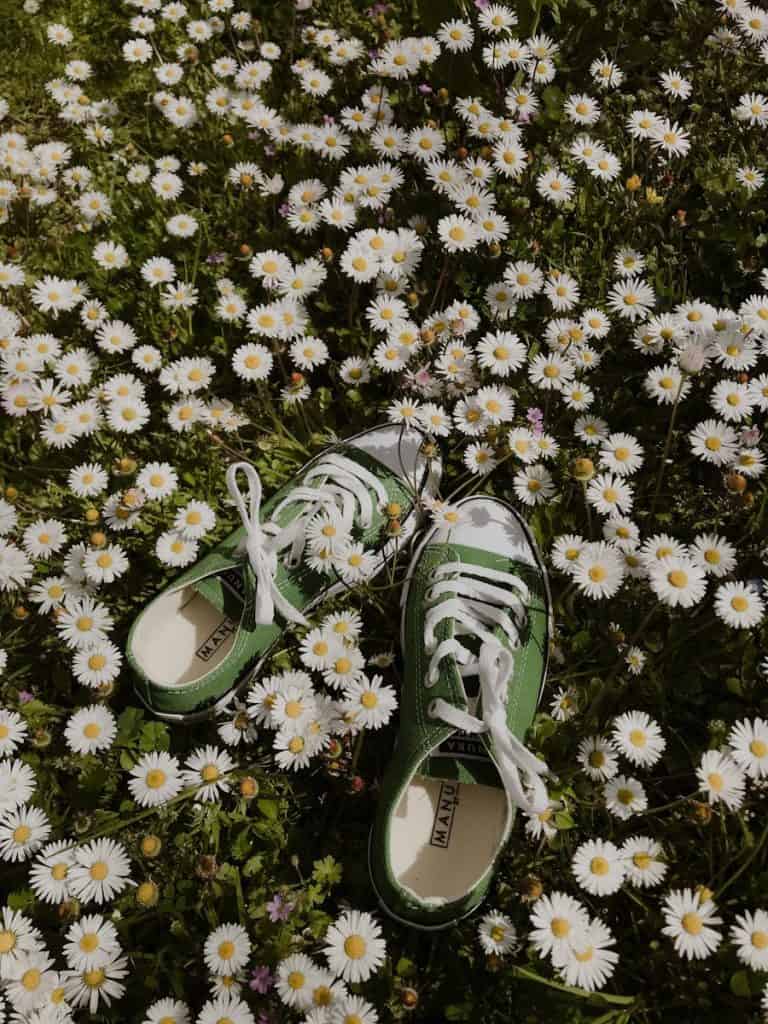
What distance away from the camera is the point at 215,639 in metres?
1.94

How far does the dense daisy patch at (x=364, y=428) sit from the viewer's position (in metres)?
1.63

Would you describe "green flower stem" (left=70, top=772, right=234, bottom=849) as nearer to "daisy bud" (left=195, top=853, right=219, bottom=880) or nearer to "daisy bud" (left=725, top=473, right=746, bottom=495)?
"daisy bud" (left=195, top=853, right=219, bottom=880)

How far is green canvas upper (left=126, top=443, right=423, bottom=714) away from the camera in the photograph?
1.81 m

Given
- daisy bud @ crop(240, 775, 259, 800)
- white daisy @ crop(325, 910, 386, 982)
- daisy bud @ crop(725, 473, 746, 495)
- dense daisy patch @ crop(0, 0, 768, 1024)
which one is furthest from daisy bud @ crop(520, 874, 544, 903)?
daisy bud @ crop(725, 473, 746, 495)

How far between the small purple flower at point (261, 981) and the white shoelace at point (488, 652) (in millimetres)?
615

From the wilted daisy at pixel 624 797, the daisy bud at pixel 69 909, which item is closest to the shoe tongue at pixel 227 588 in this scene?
the daisy bud at pixel 69 909

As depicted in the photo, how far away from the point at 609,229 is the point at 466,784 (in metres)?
1.76

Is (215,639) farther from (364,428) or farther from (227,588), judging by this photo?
(364,428)

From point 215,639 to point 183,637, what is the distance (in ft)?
0.26

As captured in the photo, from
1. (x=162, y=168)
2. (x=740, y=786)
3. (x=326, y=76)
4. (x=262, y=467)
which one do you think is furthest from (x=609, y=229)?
(x=740, y=786)

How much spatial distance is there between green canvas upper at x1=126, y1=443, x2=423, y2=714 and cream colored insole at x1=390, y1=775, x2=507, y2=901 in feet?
1.62

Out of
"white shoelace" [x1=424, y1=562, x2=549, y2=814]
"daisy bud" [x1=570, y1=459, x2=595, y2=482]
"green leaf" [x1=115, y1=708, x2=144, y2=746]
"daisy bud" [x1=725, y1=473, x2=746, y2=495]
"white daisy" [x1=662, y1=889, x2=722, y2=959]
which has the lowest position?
"green leaf" [x1=115, y1=708, x2=144, y2=746]

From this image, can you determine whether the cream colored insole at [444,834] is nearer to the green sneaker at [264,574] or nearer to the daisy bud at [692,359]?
the green sneaker at [264,574]

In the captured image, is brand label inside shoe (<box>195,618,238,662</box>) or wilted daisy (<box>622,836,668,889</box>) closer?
wilted daisy (<box>622,836,668,889</box>)
